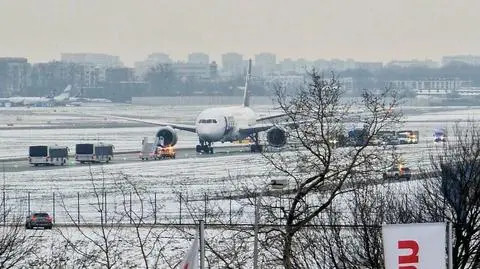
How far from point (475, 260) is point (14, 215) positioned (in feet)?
82.9

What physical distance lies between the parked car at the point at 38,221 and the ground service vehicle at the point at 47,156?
36.7m

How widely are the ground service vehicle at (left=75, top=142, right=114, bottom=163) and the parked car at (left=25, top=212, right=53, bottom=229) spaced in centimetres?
3843

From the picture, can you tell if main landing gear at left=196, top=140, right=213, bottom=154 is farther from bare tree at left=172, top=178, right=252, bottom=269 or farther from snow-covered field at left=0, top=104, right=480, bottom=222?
bare tree at left=172, top=178, right=252, bottom=269

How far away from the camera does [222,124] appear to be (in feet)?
338

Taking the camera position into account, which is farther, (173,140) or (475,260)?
(173,140)

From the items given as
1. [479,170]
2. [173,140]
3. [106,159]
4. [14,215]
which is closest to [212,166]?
[106,159]

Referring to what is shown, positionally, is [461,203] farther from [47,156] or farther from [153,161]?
[153,161]

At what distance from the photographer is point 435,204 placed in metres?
33.7

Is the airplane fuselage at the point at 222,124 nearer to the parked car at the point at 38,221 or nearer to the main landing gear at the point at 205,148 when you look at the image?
the main landing gear at the point at 205,148

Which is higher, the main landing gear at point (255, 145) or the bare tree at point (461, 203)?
the bare tree at point (461, 203)

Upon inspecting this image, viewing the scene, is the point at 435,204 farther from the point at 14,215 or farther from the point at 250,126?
the point at 250,126

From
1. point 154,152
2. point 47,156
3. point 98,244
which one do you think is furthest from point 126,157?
point 98,244

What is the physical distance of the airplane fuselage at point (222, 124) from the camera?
333ft

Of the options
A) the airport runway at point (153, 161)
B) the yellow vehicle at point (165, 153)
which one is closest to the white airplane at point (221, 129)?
the airport runway at point (153, 161)
